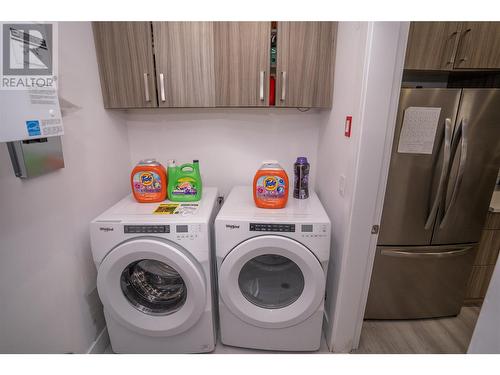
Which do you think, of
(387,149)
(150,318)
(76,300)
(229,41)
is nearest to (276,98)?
(229,41)

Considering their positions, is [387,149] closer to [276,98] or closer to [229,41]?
[276,98]

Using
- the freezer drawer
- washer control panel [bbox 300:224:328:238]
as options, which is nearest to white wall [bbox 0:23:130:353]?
washer control panel [bbox 300:224:328:238]

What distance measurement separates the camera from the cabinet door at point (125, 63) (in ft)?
4.48

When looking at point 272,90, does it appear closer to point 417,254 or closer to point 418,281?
point 417,254

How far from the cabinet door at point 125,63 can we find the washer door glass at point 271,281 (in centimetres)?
122

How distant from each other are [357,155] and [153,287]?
1405 millimetres

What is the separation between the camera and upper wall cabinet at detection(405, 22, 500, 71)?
52.9 inches

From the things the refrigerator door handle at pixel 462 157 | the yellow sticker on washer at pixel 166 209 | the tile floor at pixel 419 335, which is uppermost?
the refrigerator door handle at pixel 462 157

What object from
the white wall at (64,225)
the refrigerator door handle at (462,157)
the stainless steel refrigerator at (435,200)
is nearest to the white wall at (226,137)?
the white wall at (64,225)

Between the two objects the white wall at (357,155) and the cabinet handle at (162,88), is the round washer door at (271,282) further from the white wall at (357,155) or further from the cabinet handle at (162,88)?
the cabinet handle at (162,88)

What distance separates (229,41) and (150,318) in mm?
1693

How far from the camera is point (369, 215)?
1.19m

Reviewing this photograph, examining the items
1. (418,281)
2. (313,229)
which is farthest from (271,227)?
(418,281)

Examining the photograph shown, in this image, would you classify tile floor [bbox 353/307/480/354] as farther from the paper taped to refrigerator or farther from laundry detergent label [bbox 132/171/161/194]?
laundry detergent label [bbox 132/171/161/194]
